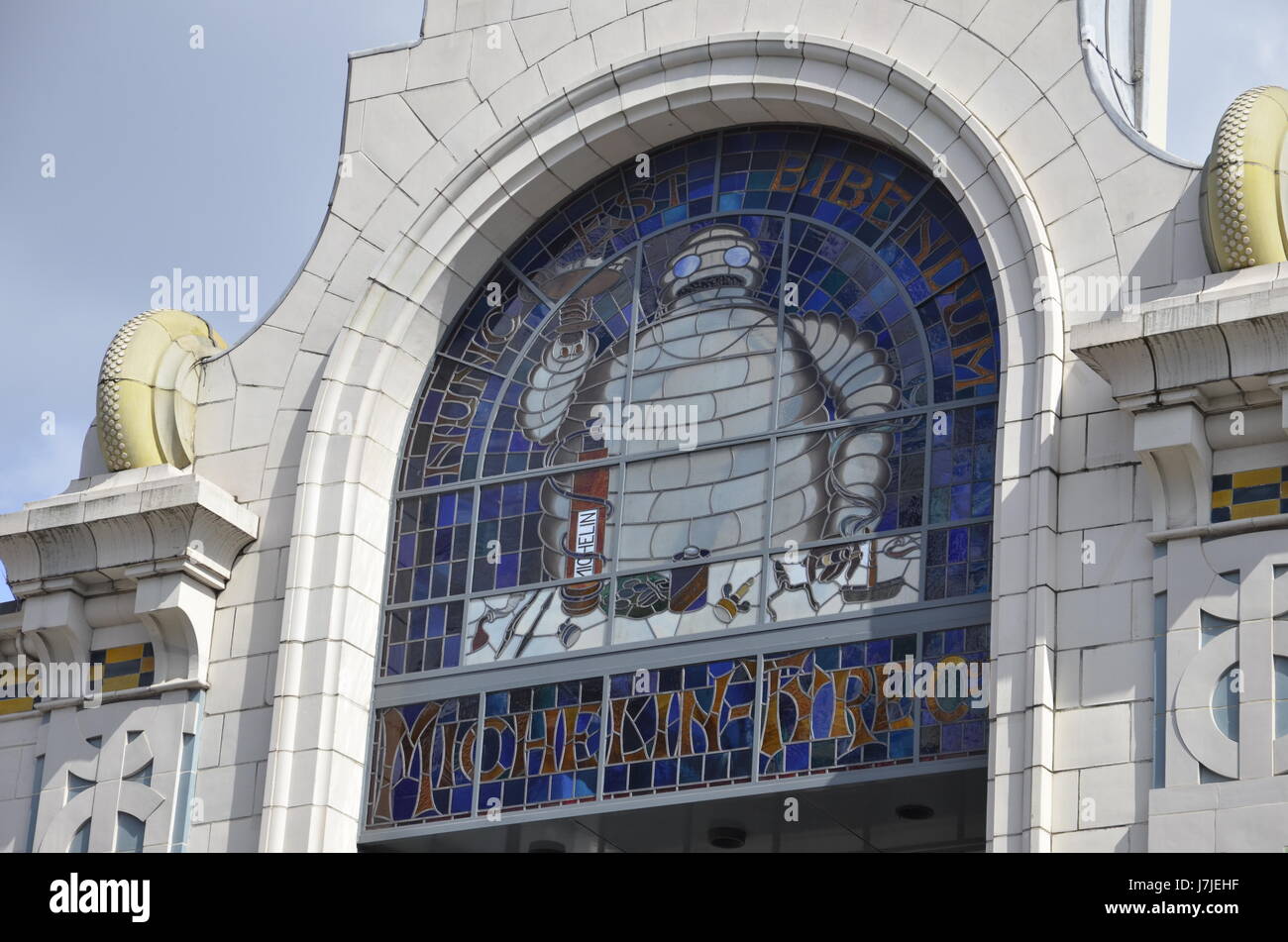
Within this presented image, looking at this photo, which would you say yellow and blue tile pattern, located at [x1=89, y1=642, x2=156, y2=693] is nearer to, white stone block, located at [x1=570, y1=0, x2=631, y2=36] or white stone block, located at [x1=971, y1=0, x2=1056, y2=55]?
white stone block, located at [x1=570, y1=0, x2=631, y2=36]

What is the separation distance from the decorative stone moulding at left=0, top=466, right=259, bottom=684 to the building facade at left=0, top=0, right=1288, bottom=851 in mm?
48

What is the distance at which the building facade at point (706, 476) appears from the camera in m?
18.0

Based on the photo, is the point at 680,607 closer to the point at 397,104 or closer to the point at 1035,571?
the point at 1035,571

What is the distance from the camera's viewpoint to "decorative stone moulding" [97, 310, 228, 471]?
22.3 meters

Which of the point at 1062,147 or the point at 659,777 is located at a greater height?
the point at 1062,147

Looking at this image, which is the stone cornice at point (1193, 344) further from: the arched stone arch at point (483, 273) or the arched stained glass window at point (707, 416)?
the arched stained glass window at point (707, 416)

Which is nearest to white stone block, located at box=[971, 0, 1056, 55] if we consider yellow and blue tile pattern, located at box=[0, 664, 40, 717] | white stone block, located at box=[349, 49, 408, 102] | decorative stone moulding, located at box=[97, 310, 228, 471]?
white stone block, located at box=[349, 49, 408, 102]

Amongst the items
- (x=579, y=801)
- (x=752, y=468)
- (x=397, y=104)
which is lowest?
(x=579, y=801)

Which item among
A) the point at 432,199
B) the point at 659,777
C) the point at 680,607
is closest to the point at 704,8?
the point at 432,199

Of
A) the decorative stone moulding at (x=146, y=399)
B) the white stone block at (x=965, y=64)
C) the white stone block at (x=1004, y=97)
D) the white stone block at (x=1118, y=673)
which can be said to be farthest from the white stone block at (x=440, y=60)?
the white stone block at (x=1118, y=673)

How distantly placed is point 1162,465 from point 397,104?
27.9 feet

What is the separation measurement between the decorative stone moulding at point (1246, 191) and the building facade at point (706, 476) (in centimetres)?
4

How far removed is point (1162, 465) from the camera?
18.1 metres

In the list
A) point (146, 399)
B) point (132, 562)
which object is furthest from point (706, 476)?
point (146, 399)
